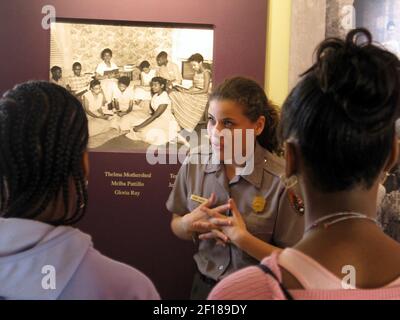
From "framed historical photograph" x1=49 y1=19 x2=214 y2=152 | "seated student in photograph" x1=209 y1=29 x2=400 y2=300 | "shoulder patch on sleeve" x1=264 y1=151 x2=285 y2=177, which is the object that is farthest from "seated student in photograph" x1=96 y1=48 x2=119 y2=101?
"seated student in photograph" x1=209 y1=29 x2=400 y2=300

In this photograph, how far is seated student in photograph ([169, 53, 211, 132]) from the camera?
4.72 ft

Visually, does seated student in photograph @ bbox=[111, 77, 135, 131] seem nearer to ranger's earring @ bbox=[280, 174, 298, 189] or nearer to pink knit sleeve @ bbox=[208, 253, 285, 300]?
ranger's earring @ bbox=[280, 174, 298, 189]

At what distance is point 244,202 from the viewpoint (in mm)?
1211

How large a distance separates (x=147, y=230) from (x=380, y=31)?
964mm

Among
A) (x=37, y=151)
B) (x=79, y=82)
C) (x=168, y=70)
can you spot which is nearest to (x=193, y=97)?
(x=168, y=70)

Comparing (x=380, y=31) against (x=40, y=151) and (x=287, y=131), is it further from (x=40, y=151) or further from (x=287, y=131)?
(x=40, y=151)

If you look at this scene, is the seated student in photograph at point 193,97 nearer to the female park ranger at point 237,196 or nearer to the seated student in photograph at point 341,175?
the female park ranger at point 237,196

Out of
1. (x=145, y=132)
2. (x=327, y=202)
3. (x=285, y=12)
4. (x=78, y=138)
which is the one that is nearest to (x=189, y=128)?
(x=145, y=132)

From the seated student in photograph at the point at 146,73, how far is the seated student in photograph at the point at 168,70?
Result: 22mm

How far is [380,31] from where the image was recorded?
53.8 inches

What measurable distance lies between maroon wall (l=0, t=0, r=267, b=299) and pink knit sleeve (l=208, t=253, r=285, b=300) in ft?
3.09

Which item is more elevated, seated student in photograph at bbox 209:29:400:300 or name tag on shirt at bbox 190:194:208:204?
seated student in photograph at bbox 209:29:400:300

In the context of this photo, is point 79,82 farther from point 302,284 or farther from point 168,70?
point 302,284

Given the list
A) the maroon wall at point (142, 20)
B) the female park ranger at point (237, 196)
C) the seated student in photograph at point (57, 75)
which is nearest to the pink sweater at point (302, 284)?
the female park ranger at point (237, 196)
